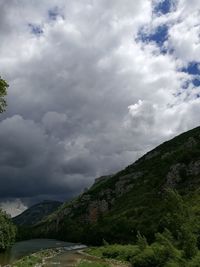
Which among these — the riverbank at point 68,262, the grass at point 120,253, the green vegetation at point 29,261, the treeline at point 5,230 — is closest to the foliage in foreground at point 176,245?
the grass at point 120,253

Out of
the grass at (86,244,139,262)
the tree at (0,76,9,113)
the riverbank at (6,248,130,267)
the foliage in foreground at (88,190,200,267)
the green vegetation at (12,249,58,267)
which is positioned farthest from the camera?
the grass at (86,244,139,262)

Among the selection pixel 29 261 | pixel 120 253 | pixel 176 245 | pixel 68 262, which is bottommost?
pixel 176 245

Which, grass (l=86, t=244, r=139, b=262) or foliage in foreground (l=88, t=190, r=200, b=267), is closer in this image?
foliage in foreground (l=88, t=190, r=200, b=267)

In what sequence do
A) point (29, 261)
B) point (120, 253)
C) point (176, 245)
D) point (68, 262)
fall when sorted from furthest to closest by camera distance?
1. point (120, 253)
2. point (68, 262)
3. point (29, 261)
4. point (176, 245)

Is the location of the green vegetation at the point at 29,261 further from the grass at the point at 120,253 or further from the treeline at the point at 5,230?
the grass at the point at 120,253

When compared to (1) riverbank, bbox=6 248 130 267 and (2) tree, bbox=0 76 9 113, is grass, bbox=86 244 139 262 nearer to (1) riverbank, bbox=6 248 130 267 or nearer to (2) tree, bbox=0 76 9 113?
(1) riverbank, bbox=6 248 130 267

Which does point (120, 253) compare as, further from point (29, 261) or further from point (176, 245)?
point (176, 245)

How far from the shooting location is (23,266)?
9612cm

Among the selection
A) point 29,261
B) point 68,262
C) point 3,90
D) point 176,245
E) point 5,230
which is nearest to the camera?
point 3,90

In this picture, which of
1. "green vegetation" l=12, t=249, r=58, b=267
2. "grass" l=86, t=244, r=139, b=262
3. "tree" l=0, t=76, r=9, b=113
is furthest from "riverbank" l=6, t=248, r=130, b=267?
"tree" l=0, t=76, r=9, b=113

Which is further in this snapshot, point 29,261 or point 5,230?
point 29,261

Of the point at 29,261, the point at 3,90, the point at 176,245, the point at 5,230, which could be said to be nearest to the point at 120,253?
the point at 29,261

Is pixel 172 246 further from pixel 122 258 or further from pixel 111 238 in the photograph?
pixel 111 238

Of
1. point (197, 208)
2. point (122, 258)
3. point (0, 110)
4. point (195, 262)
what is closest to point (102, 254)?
point (122, 258)
